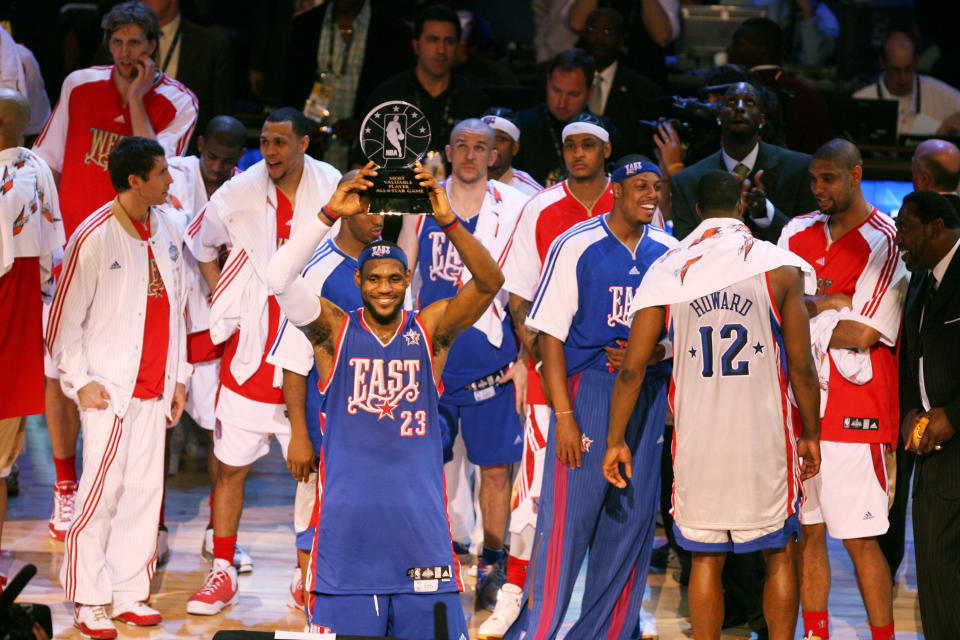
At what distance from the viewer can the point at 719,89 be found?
6609mm

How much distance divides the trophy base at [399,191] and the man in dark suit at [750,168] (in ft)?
7.33

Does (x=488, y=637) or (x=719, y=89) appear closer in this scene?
(x=488, y=637)

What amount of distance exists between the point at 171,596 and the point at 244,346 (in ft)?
4.33

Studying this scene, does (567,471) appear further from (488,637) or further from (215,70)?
(215,70)

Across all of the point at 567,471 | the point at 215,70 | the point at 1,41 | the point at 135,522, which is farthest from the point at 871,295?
the point at 1,41

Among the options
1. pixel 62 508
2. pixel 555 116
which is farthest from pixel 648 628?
pixel 62 508

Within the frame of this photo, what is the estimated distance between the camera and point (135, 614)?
5.86 m

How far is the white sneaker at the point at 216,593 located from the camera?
5.99 m

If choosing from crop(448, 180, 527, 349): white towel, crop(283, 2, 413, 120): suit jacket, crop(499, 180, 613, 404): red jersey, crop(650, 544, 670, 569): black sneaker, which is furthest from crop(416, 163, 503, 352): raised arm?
crop(283, 2, 413, 120): suit jacket

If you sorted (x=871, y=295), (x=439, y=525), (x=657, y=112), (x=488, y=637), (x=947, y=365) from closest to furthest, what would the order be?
(x=439, y=525) < (x=947, y=365) < (x=871, y=295) < (x=488, y=637) < (x=657, y=112)

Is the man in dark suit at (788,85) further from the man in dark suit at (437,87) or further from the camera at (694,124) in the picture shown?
the man in dark suit at (437,87)

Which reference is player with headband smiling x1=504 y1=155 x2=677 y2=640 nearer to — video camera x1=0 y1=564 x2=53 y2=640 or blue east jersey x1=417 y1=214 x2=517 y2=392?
blue east jersey x1=417 y1=214 x2=517 y2=392

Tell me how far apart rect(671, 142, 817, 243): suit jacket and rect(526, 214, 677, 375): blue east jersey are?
0.91m

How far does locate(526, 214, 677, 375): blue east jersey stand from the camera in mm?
5332
